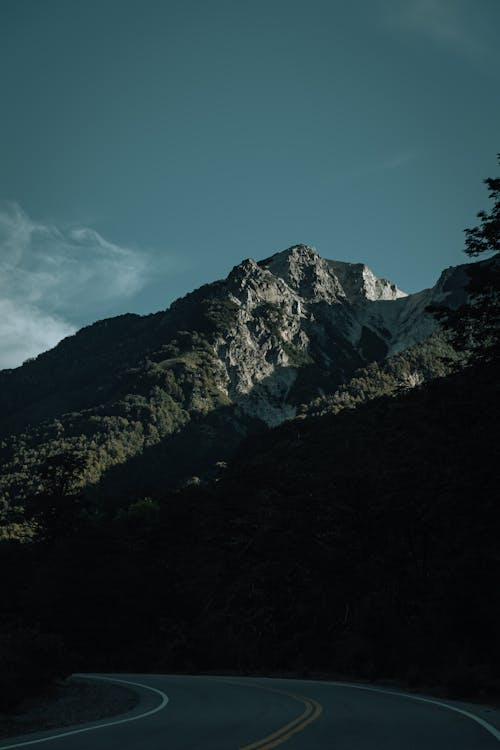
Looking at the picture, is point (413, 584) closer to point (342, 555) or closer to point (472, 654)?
point (342, 555)

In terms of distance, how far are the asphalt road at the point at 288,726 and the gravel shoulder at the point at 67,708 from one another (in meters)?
1.03

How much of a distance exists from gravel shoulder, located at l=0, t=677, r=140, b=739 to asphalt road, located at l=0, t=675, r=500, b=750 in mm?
1032

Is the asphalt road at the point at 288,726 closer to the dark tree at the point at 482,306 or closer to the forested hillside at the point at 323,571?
the forested hillside at the point at 323,571

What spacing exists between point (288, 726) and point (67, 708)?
31.8 ft

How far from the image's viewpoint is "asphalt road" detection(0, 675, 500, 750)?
10.1m

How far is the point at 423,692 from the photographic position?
74.4 feet

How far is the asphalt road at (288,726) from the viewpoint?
10.1 m

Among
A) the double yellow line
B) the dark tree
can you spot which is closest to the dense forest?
the dark tree

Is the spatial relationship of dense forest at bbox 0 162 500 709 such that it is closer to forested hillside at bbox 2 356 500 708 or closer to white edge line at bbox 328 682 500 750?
forested hillside at bbox 2 356 500 708

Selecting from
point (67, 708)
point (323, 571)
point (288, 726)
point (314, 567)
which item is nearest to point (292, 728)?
point (288, 726)

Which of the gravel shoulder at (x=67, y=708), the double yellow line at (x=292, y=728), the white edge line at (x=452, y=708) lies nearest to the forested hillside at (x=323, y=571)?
the white edge line at (x=452, y=708)

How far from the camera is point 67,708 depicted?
1906 centimetres

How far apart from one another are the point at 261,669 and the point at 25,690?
2541 cm

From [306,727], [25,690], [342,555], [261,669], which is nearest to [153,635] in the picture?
[261,669]
